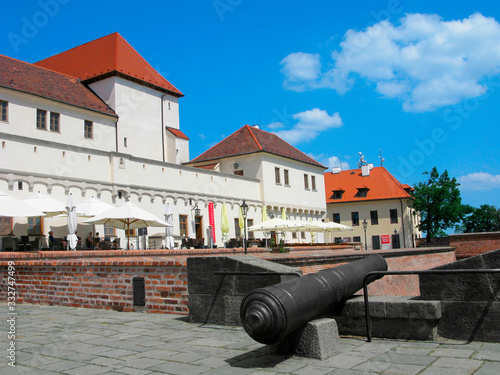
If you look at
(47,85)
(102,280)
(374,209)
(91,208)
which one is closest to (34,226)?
(91,208)

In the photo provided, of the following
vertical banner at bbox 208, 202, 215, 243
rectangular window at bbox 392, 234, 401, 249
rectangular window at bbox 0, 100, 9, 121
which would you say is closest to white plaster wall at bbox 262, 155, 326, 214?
vertical banner at bbox 208, 202, 215, 243

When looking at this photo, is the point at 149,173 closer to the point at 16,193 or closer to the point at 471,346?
the point at 16,193

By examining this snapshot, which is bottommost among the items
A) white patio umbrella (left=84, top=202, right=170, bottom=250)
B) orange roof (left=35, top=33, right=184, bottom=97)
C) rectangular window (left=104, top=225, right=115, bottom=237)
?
rectangular window (left=104, top=225, right=115, bottom=237)

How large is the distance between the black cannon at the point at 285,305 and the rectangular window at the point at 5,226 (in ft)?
65.0

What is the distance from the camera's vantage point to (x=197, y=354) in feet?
16.8

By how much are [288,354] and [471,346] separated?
1881 millimetres

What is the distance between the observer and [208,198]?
110ft

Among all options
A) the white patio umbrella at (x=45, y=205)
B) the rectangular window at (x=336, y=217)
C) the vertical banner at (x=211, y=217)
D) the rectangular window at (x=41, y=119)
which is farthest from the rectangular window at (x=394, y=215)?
the white patio umbrella at (x=45, y=205)

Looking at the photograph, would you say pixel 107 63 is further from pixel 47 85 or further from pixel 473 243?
pixel 473 243

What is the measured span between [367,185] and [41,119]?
140 feet

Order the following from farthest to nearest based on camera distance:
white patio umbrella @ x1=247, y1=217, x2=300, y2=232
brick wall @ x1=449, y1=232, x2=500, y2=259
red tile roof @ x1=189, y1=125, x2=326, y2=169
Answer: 1. red tile roof @ x1=189, y1=125, x2=326, y2=169
2. white patio umbrella @ x1=247, y1=217, x2=300, y2=232
3. brick wall @ x1=449, y1=232, x2=500, y2=259

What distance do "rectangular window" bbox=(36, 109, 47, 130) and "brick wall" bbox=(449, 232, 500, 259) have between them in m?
23.5

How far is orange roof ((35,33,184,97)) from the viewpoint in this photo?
108 feet

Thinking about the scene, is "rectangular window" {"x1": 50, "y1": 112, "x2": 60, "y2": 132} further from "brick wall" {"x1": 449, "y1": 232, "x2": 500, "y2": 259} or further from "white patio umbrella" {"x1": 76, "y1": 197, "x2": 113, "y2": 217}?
"brick wall" {"x1": 449, "y1": 232, "x2": 500, "y2": 259}
